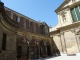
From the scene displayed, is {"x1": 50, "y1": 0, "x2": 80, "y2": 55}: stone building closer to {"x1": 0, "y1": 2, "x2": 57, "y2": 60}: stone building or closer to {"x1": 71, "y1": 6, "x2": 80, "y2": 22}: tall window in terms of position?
{"x1": 71, "y1": 6, "x2": 80, "y2": 22}: tall window

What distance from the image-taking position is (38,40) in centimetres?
1524

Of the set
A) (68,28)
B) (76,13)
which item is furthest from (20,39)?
(76,13)

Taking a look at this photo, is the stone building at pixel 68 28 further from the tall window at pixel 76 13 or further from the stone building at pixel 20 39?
the stone building at pixel 20 39

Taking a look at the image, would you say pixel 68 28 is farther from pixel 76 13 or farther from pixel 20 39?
pixel 20 39

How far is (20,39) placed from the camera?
42.3 ft

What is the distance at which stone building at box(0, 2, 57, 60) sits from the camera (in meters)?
7.49

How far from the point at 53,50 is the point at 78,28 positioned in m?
7.66

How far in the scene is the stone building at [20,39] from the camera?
7.49 m

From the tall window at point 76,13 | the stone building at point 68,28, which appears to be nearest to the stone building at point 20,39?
the stone building at point 68,28

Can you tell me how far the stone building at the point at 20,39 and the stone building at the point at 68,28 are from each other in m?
2.73

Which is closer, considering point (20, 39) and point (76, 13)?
point (20, 39)

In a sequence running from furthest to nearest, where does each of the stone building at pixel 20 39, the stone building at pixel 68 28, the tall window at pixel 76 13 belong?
the tall window at pixel 76 13 < the stone building at pixel 68 28 < the stone building at pixel 20 39

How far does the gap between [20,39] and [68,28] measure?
392 inches

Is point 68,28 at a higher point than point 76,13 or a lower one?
lower
